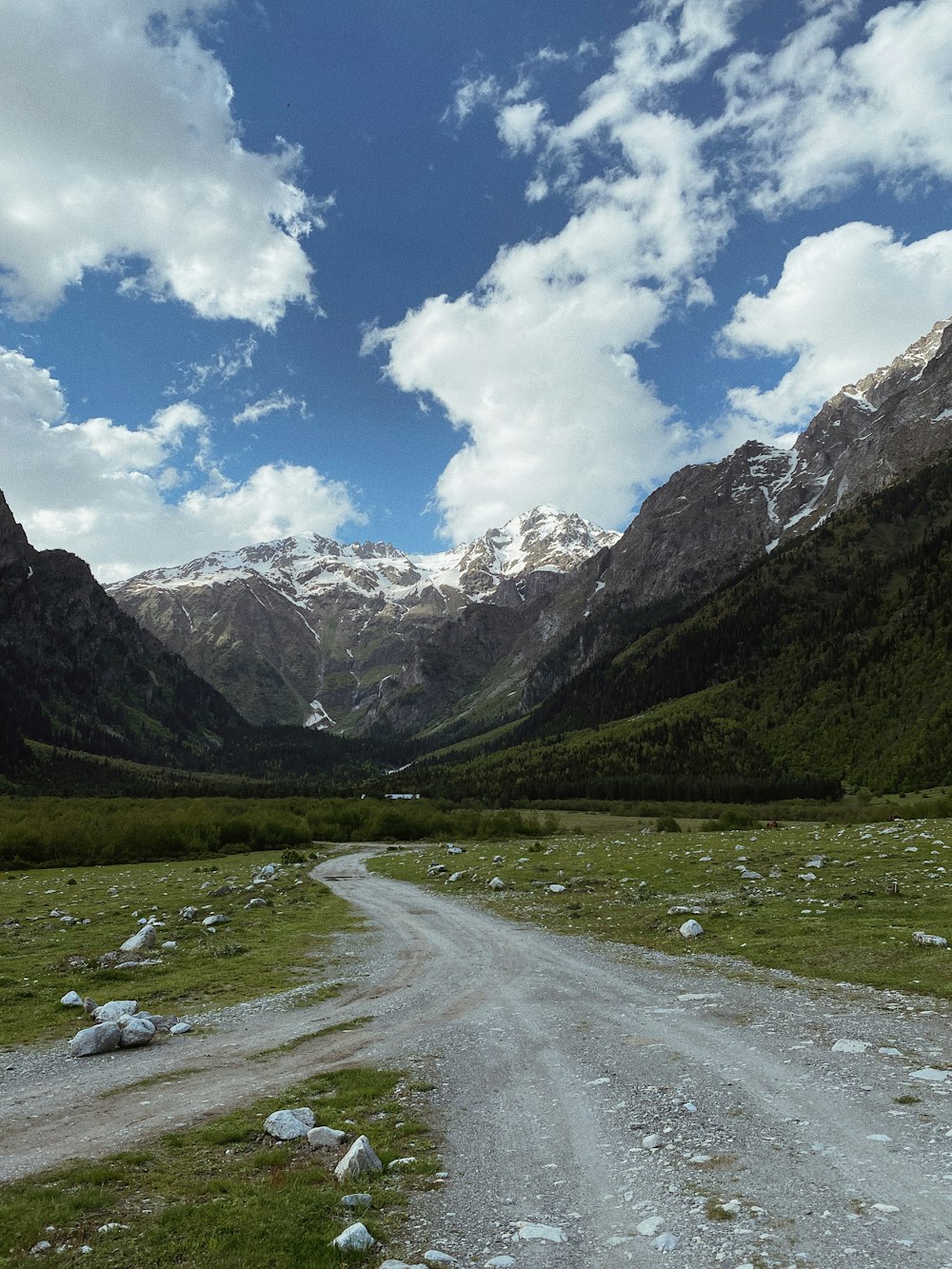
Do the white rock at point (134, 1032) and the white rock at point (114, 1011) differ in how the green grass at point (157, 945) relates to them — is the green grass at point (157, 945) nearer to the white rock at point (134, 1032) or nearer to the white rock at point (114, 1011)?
the white rock at point (114, 1011)

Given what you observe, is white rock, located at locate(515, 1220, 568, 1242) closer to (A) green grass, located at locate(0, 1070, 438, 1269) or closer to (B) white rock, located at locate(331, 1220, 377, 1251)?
(A) green grass, located at locate(0, 1070, 438, 1269)

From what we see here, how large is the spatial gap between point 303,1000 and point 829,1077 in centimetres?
1473

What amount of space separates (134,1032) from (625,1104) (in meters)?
12.0

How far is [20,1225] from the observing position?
7895mm

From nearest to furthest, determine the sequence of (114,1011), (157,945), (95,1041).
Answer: (95,1041) < (114,1011) < (157,945)

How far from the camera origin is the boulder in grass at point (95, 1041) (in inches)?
606

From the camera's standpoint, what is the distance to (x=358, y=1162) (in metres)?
9.49

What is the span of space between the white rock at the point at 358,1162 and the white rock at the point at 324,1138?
920 millimetres

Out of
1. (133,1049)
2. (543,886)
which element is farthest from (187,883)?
(133,1049)

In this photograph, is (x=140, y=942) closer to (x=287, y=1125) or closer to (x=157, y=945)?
(x=157, y=945)

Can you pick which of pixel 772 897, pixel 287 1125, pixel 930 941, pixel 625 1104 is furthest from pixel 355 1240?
pixel 772 897

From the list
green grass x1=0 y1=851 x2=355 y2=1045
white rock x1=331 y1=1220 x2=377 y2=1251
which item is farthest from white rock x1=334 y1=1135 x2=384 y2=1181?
green grass x1=0 y1=851 x2=355 y2=1045

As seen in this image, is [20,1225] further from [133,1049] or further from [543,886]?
[543,886]

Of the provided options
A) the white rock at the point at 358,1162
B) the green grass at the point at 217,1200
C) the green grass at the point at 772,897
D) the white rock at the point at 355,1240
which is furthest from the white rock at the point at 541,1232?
the green grass at the point at 772,897
